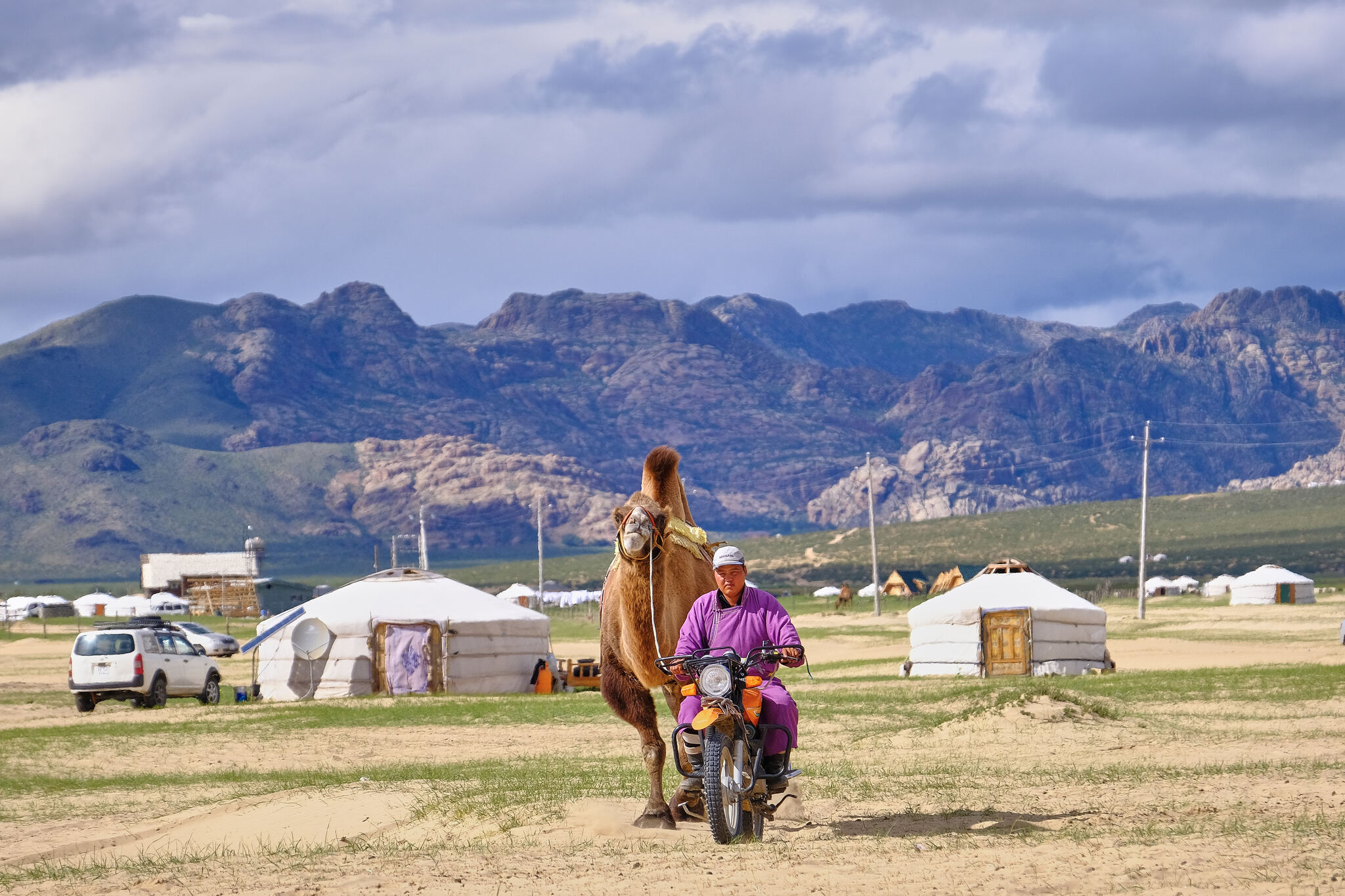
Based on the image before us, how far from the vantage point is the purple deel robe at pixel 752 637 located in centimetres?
903

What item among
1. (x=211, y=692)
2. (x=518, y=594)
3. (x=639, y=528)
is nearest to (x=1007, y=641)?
(x=211, y=692)

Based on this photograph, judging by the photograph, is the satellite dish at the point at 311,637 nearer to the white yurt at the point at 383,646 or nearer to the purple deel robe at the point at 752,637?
the white yurt at the point at 383,646

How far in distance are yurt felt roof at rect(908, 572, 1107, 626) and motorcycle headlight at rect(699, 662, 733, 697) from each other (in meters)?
24.9

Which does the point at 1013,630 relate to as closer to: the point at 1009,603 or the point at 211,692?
the point at 1009,603

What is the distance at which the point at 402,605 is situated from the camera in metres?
31.5

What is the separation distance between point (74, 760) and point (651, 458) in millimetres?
10416

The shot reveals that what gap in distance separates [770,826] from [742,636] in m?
1.72

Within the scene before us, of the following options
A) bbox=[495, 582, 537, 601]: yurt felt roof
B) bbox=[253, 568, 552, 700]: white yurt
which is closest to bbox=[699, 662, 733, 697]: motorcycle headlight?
bbox=[253, 568, 552, 700]: white yurt

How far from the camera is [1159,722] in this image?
18.7 metres

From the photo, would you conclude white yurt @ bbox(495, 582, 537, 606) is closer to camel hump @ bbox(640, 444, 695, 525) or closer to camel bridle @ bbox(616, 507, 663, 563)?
camel hump @ bbox(640, 444, 695, 525)

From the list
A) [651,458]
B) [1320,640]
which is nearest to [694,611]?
[651,458]

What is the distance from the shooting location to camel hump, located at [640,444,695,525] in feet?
38.5

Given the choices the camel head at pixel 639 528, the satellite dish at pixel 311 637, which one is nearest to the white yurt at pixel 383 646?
the satellite dish at pixel 311 637

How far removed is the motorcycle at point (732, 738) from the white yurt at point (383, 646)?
22.7 m
